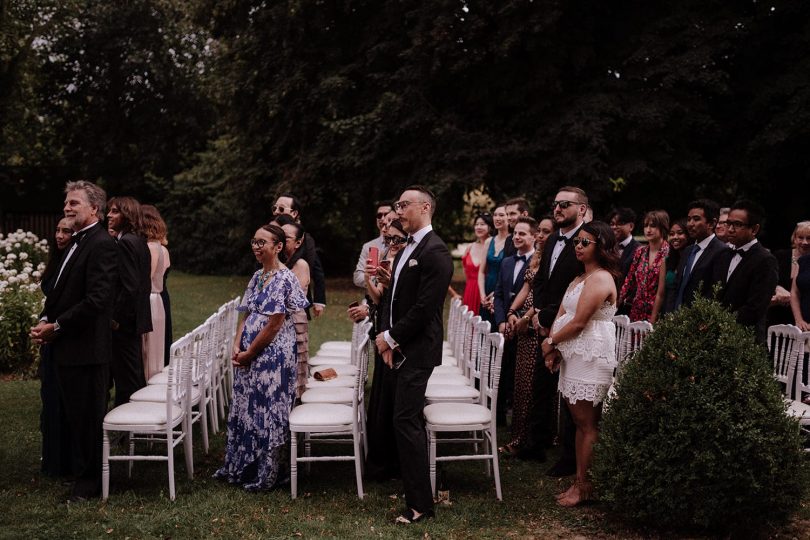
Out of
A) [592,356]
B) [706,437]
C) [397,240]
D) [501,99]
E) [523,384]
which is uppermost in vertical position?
[501,99]

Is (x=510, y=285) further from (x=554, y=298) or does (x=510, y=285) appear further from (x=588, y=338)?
(x=588, y=338)

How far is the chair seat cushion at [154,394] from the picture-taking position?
240 inches

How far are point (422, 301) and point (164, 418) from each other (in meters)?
2.15

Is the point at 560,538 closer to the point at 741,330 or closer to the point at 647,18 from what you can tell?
the point at 741,330

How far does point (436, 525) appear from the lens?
5039 millimetres

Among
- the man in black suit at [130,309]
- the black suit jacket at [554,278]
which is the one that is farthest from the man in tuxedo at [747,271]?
the man in black suit at [130,309]

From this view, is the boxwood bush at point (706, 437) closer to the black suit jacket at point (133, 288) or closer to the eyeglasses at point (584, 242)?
the eyeglasses at point (584, 242)

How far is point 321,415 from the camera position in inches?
222

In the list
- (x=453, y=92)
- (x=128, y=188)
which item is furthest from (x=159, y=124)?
(x=453, y=92)

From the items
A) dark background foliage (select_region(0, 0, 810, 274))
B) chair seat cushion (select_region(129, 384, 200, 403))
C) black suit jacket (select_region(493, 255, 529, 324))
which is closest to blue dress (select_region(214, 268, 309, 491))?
chair seat cushion (select_region(129, 384, 200, 403))

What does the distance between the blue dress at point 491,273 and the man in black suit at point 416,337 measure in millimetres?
3505

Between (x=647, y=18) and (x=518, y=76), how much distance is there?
10.1 ft

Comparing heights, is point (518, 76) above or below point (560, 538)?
above

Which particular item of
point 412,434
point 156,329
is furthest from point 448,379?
point 156,329
